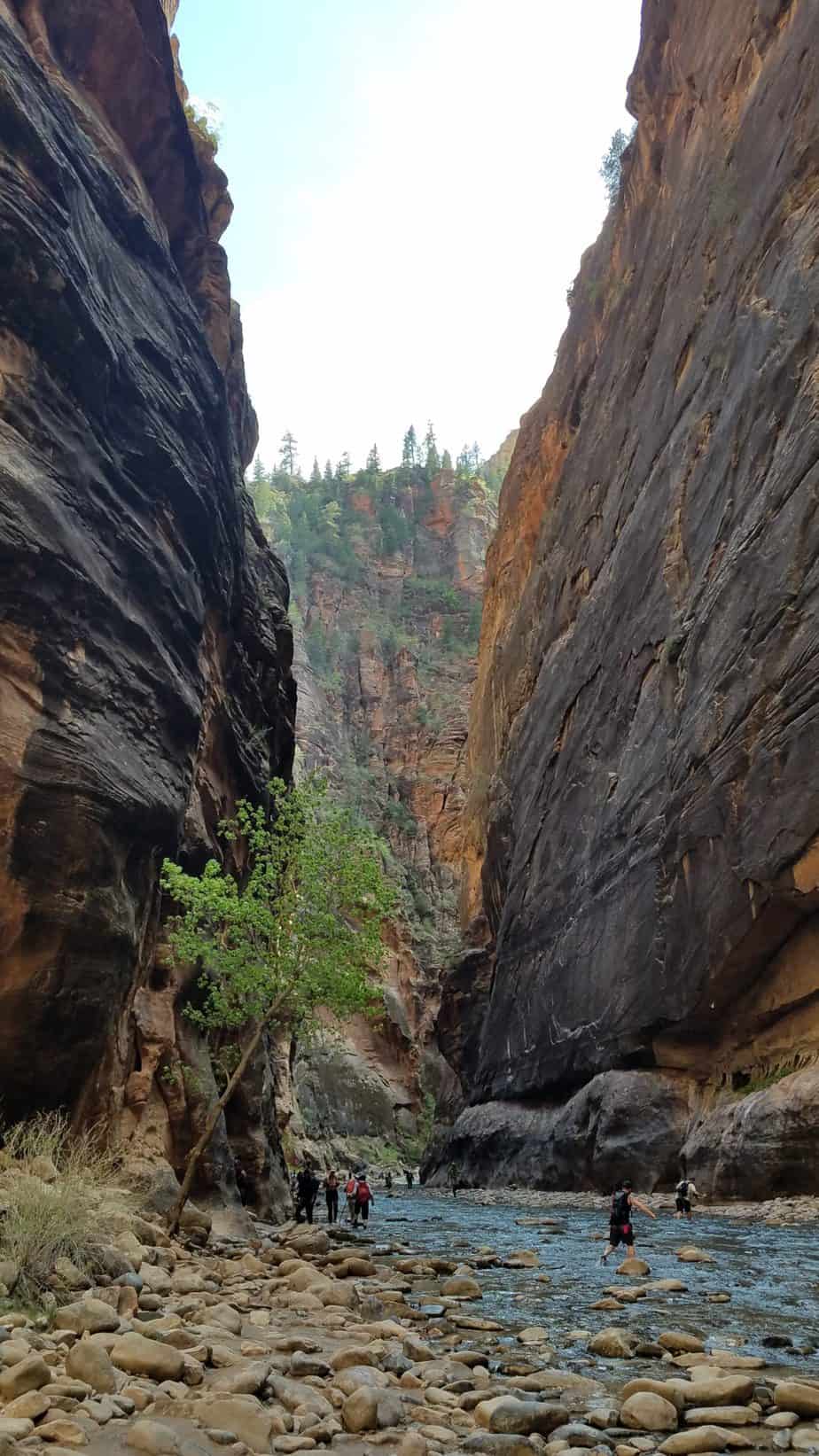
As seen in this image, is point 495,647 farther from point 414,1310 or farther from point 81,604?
point 414,1310

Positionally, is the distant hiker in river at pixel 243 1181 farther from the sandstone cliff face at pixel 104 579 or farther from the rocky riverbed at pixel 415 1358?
the rocky riverbed at pixel 415 1358

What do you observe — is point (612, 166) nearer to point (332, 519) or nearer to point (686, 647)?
point (686, 647)

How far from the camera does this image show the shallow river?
8.95m

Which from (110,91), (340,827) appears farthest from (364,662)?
(340,827)

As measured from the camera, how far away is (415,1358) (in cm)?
827

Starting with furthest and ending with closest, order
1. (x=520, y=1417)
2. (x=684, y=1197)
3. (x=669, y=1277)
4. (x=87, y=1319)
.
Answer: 1. (x=684, y=1197)
2. (x=669, y=1277)
3. (x=87, y=1319)
4. (x=520, y=1417)

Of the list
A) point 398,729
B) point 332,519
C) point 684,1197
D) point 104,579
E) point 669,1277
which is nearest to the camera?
point 669,1277

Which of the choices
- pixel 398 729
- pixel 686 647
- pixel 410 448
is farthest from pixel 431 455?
pixel 686 647

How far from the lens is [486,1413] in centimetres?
636

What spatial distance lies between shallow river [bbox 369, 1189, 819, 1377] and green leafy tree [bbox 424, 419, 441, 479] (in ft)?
371

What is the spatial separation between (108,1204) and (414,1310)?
451 centimetres

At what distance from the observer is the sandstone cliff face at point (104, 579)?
1473 cm

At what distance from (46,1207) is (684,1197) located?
14.8m

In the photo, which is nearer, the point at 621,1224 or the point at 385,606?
the point at 621,1224
